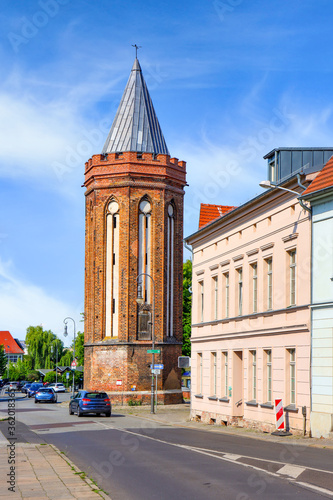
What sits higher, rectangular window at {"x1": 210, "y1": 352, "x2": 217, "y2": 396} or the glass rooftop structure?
the glass rooftop structure

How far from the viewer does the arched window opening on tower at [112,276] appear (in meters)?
53.9

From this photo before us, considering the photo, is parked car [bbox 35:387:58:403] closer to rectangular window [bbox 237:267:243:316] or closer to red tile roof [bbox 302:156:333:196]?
rectangular window [bbox 237:267:243:316]

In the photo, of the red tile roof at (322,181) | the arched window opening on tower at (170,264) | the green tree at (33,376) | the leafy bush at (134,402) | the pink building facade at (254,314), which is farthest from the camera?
the green tree at (33,376)

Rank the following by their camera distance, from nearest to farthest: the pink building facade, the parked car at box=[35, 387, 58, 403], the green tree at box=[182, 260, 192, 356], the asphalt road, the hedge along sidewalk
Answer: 1. the hedge along sidewalk
2. the asphalt road
3. the pink building facade
4. the parked car at box=[35, 387, 58, 403]
5. the green tree at box=[182, 260, 192, 356]

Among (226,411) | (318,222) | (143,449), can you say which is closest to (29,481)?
(143,449)

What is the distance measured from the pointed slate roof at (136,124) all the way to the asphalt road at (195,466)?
34.4 metres

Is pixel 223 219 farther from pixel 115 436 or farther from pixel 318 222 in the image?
pixel 115 436

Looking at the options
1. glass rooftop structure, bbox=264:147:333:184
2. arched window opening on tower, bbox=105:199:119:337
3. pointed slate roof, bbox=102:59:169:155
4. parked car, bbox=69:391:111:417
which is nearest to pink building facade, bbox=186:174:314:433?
glass rooftop structure, bbox=264:147:333:184

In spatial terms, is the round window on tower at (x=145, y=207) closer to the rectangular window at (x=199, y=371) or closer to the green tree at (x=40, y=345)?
the rectangular window at (x=199, y=371)

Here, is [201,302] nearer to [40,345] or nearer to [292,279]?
[292,279]

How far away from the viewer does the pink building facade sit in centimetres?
2522

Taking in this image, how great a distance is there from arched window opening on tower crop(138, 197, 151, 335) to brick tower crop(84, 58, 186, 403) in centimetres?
7

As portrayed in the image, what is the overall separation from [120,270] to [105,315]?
3436 mm

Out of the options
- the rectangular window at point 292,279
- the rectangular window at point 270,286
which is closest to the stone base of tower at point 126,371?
the rectangular window at point 270,286
